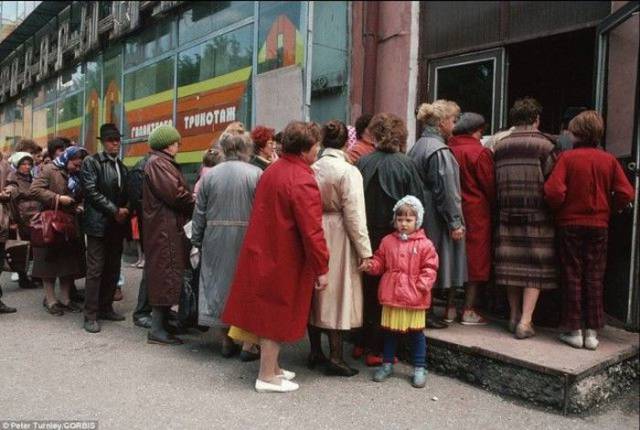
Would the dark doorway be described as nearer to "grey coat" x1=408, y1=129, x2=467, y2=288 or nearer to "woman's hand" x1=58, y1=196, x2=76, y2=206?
"grey coat" x1=408, y1=129, x2=467, y2=288

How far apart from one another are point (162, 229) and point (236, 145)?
96 centimetres

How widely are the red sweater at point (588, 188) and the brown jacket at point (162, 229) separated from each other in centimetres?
296

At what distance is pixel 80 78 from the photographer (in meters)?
11.0

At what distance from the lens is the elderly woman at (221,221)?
13.9 feet

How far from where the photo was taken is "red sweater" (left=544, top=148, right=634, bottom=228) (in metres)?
4.04

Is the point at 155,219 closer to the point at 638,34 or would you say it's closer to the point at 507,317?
the point at 507,317

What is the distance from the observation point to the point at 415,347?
3.97 m

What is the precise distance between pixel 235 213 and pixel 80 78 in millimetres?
8380

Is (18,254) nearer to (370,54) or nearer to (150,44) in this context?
(150,44)

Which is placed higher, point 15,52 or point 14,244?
point 15,52

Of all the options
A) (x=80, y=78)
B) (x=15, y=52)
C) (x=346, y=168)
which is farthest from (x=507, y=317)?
(x=80, y=78)

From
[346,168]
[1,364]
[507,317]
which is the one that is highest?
[346,168]

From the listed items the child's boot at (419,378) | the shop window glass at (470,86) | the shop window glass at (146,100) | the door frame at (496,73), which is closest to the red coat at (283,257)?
the child's boot at (419,378)

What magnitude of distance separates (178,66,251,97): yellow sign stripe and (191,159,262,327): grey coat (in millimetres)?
4645
